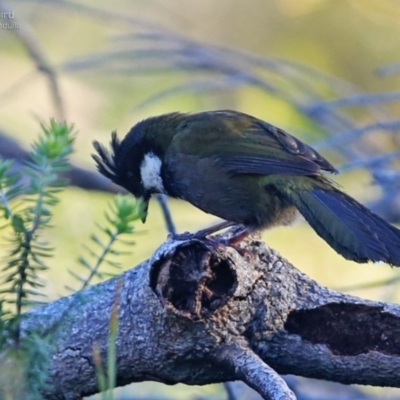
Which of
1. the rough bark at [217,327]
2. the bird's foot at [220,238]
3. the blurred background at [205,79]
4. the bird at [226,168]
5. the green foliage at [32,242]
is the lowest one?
the green foliage at [32,242]

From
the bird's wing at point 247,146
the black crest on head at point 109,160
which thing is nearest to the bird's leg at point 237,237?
the bird's wing at point 247,146

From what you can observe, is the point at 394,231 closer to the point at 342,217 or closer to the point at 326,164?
the point at 342,217

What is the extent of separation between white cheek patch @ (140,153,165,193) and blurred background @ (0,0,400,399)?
2.80 feet

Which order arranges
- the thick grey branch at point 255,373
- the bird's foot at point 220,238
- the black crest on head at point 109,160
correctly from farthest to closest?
the black crest on head at point 109,160, the bird's foot at point 220,238, the thick grey branch at point 255,373

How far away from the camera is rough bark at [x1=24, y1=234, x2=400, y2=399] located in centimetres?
232

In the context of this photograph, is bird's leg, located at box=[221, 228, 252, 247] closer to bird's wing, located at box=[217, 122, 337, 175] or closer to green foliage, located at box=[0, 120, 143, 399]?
bird's wing, located at box=[217, 122, 337, 175]

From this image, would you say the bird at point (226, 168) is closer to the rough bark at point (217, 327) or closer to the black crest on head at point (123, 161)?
the black crest on head at point (123, 161)

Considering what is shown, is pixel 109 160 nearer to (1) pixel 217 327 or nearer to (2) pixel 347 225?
(2) pixel 347 225

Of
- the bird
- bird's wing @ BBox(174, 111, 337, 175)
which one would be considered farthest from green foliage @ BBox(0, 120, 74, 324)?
bird's wing @ BBox(174, 111, 337, 175)

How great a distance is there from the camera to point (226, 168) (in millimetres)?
3701

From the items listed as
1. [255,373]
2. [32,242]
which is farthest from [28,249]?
[255,373]

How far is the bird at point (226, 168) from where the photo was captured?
3531mm

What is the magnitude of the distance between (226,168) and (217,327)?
4.76 ft

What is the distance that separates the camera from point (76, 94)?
24.9 ft
